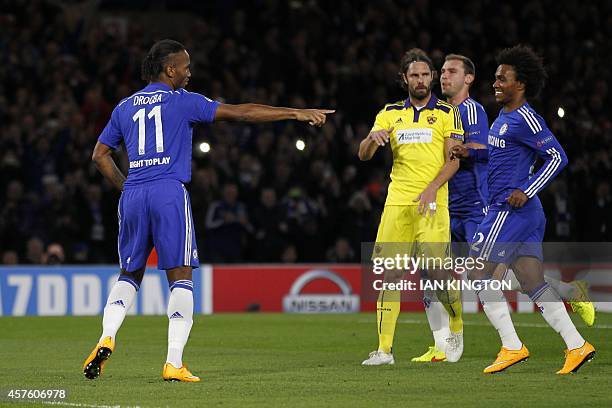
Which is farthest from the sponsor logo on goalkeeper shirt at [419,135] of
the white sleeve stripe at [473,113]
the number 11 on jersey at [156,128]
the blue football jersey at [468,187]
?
the number 11 on jersey at [156,128]

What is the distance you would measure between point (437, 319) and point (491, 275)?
105 cm

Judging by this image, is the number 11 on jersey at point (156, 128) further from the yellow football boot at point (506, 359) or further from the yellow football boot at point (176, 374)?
the yellow football boot at point (506, 359)

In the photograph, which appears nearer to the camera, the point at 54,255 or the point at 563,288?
the point at 563,288

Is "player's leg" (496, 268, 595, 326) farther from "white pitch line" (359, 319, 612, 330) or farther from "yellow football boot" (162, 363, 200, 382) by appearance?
"yellow football boot" (162, 363, 200, 382)

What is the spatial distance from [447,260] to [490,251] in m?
0.75

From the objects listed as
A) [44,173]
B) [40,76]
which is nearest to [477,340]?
[44,173]

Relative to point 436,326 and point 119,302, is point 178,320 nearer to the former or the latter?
point 119,302

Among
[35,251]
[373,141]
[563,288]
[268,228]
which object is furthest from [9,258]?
[373,141]

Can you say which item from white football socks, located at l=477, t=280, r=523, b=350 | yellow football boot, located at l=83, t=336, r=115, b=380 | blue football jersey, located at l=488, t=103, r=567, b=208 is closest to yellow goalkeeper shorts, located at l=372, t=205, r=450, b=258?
blue football jersey, located at l=488, t=103, r=567, b=208

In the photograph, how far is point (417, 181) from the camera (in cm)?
1020

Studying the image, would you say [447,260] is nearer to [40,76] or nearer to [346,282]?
[346,282]

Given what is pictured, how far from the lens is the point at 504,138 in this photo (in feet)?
31.7

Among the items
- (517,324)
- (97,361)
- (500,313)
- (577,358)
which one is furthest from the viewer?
(517,324)

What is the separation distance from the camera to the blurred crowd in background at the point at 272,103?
19203 millimetres
